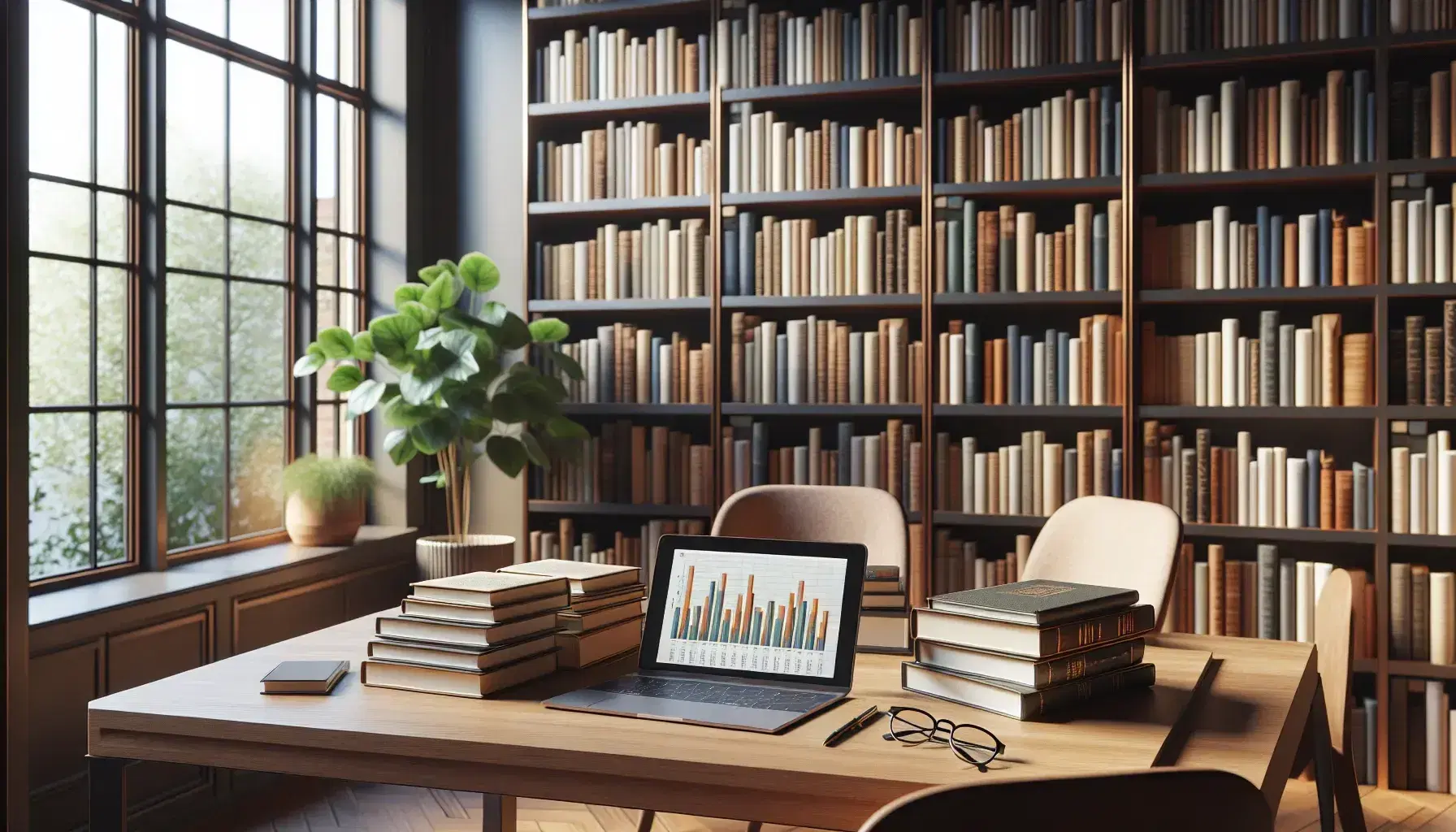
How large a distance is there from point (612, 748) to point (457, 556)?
9.08ft

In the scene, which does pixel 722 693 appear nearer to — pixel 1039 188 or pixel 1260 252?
pixel 1039 188

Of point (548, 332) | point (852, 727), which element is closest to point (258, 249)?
point (548, 332)

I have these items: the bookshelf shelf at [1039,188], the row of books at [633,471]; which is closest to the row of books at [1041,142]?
the bookshelf shelf at [1039,188]

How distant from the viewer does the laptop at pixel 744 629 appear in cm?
174

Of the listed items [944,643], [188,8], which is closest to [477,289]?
[188,8]

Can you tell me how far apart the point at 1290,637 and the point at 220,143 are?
388 centimetres

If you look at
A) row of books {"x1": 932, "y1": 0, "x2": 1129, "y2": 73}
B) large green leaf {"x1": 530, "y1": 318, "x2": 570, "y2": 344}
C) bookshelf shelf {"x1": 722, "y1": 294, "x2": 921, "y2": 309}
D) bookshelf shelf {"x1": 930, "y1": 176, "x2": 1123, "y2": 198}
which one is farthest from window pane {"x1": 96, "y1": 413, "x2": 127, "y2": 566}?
row of books {"x1": 932, "y1": 0, "x2": 1129, "y2": 73}

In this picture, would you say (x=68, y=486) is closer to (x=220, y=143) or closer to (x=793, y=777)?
(x=220, y=143)

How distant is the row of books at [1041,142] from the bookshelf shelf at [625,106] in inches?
36.2

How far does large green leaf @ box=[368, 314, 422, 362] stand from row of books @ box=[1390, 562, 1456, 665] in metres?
3.29

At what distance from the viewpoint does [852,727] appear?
5.13 feet

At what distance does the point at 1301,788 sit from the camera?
3609 millimetres

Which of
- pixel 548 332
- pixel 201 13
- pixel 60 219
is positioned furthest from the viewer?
pixel 548 332

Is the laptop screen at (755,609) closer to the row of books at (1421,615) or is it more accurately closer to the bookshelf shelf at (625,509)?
the bookshelf shelf at (625,509)
